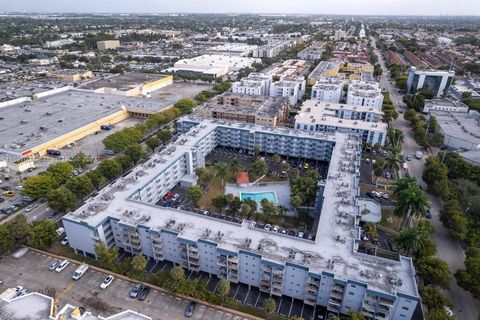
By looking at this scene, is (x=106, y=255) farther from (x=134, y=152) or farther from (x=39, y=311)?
(x=134, y=152)

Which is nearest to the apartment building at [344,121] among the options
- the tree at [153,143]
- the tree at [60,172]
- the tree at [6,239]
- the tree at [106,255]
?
the tree at [153,143]

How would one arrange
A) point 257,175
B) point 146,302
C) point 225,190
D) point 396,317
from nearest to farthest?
1. point 396,317
2. point 146,302
3. point 225,190
4. point 257,175

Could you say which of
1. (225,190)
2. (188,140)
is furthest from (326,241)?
(188,140)

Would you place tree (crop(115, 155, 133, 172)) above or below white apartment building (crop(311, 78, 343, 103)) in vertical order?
below

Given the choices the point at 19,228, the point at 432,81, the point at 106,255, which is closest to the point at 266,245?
the point at 106,255

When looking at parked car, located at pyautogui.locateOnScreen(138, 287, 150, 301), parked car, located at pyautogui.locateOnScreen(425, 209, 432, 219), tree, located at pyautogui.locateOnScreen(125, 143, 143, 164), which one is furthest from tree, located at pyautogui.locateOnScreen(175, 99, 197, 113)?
parked car, located at pyautogui.locateOnScreen(425, 209, 432, 219)

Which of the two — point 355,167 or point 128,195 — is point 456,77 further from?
point 128,195

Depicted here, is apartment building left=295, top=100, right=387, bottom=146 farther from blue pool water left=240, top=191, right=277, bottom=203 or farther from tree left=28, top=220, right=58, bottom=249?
tree left=28, top=220, right=58, bottom=249
